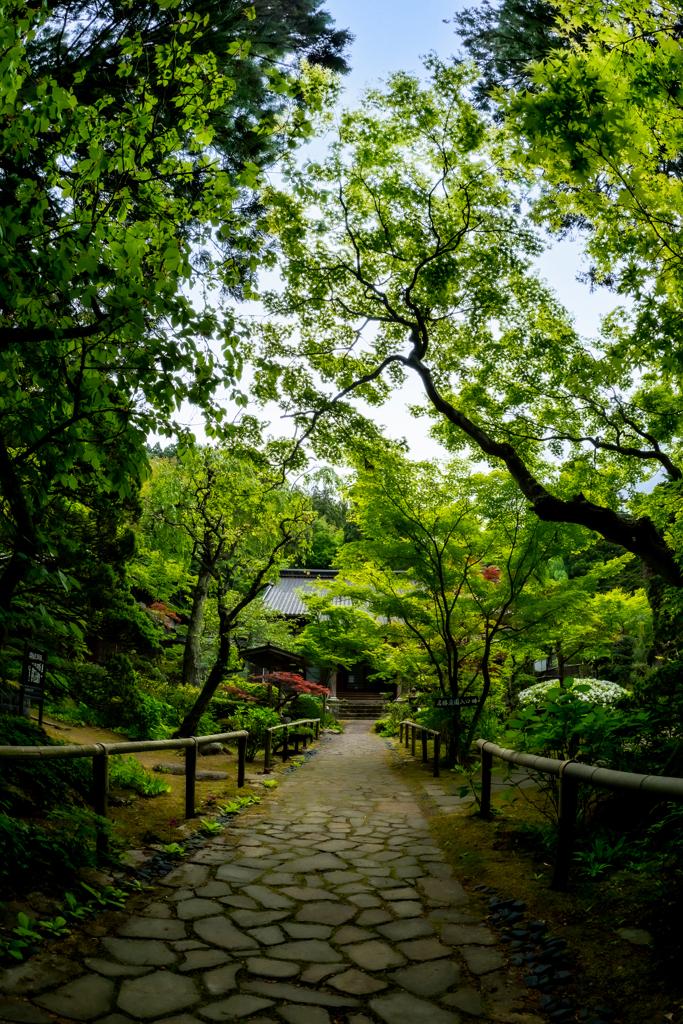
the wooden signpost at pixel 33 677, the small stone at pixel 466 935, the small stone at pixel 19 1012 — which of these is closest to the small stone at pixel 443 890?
the small stone at pixel 466 935

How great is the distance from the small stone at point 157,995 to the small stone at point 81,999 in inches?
2.8

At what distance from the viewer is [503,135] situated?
7.40 metres

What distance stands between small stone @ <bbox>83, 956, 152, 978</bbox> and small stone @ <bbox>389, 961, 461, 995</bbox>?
4.09 feet

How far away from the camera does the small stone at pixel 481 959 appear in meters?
3.27

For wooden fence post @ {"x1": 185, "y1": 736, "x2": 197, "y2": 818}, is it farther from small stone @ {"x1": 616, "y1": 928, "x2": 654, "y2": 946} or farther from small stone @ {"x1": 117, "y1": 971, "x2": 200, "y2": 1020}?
small stone @ {"x1": 616, "y1": 928, "x2": 654, "y2": 946}

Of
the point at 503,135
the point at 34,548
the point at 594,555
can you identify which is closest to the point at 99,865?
the point at 34,548

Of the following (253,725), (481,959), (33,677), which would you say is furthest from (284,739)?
(481,959)

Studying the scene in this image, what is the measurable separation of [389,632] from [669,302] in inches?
314

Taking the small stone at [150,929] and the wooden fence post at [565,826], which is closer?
the small stone at [150,929]

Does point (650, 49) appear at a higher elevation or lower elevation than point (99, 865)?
higher

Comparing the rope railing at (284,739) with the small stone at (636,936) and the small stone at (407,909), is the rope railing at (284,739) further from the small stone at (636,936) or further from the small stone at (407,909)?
the small stone at (636,936)

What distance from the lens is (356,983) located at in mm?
3133

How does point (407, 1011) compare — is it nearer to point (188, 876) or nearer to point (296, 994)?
point (296, 994)

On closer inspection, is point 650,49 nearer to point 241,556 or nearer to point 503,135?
point 503,135
